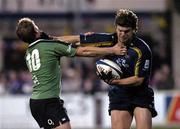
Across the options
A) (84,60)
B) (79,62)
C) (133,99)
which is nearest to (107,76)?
(133,99)

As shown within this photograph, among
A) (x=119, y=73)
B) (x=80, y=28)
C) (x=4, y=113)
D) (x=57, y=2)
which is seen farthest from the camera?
(x=57, y=2)

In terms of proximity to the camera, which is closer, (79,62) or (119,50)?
(119,50)

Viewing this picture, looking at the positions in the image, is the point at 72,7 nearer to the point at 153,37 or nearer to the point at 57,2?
the point at 57,2

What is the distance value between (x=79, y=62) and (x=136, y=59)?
14850 millimetres

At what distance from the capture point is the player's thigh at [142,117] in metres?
11.1

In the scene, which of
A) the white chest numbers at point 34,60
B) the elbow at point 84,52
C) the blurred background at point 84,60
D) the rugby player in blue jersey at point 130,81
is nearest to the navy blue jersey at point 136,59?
the rugby player in blue jersey at point 130,81

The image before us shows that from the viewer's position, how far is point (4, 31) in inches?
1190

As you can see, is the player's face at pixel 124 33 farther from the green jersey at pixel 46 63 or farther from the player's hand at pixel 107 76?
the green jersey at pixel 46 63

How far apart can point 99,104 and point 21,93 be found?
85.9 inches

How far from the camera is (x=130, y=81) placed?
36.1ft

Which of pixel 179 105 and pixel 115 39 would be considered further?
pixel 179 105

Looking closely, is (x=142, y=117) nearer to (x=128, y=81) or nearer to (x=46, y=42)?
(x=128, y=81)

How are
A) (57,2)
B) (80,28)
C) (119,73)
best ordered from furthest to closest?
(57,2), (80,28), (119,73)

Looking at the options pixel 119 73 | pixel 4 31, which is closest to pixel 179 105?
pixel 4 31
